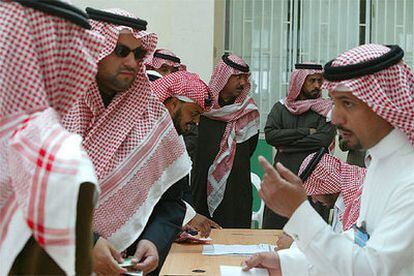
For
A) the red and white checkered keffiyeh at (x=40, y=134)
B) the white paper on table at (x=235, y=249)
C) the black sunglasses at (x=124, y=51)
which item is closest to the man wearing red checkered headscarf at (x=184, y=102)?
the white paper on table at (x=235, y=249)

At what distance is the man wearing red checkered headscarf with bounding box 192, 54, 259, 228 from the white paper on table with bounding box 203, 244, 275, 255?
1.85 m

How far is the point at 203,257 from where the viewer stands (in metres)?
3.12

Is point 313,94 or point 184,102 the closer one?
point 184,102

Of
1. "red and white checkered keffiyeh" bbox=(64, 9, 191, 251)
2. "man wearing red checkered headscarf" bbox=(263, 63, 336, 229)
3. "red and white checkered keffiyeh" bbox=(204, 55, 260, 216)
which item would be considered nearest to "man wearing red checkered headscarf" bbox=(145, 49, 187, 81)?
"red and white checkered keffiyeh" bbox=(204, 55, 260, 216)

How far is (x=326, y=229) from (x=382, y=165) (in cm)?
37

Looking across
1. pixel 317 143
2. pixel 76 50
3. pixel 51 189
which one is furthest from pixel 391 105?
pixel 317 143

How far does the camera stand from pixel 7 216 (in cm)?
157

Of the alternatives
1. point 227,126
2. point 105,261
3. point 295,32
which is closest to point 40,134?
point 105,261

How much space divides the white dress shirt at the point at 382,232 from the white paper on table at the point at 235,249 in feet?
3.36

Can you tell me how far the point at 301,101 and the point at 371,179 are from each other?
3.52 metres

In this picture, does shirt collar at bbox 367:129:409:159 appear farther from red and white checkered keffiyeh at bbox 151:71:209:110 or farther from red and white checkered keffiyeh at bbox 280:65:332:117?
red and white checkered keffiyeh at bbox 280:65:332:117

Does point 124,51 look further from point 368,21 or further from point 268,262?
point 368,21

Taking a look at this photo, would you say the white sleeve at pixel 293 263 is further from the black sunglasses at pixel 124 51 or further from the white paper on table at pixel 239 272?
the black sunglasses at pixel 124 51

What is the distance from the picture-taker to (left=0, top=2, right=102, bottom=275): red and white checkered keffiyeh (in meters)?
1.45
